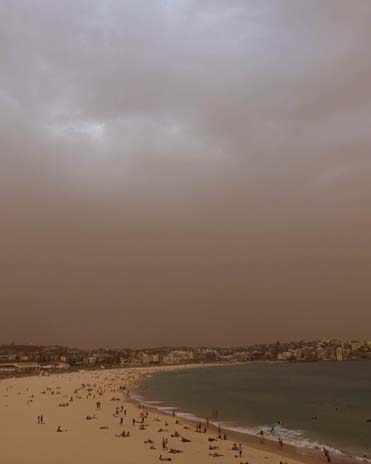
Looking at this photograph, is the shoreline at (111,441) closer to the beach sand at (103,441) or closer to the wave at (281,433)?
the beach sand at (103,441)

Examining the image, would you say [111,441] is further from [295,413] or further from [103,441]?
[295,413]

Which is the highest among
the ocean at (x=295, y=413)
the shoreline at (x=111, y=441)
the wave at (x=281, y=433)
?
the shoreline at (x=111, y=441)

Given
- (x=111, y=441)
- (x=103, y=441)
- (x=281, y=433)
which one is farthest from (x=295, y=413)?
(x=103, y=441)

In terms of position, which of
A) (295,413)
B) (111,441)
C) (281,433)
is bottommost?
(295,413)

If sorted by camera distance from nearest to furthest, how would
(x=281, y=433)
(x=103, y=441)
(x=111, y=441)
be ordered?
(x=103, y=441) → (x=111, y=441) → (x=281, y=433)

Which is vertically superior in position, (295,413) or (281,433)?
(281,433)

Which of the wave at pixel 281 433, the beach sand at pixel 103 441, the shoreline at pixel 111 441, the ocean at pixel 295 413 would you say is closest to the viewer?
the beach sand at pixel 103 441

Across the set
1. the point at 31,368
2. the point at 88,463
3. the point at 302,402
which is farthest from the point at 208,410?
the point at 31,368

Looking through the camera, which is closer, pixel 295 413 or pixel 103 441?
pixel 103 441

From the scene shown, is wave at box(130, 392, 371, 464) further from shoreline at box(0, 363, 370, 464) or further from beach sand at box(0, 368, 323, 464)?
beach sand at box(0, 368, 323, 464)

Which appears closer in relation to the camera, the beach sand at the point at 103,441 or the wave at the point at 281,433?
the beach sand at the point at 103,441

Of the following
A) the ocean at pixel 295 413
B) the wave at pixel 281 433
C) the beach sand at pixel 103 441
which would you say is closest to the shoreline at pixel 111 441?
the beach sand at pixel 103 441
